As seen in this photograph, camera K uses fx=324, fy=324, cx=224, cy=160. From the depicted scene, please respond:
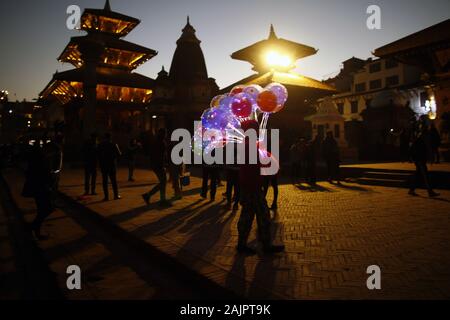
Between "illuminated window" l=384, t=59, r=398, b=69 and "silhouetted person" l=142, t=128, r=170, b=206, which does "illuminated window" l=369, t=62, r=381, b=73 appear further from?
"silhouetted person" l=142, t=128, r=170, b=206

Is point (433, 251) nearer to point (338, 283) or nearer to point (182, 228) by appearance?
point (338, 283)

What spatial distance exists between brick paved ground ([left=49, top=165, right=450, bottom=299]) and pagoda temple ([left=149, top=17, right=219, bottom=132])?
93.3 feet

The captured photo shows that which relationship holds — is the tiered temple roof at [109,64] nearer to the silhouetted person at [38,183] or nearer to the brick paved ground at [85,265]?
the silhouetted person at [38,183]

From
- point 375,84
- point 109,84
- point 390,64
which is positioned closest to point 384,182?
point 109,84

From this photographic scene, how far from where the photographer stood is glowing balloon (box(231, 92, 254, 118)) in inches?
231

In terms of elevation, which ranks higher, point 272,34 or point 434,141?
point 272,34

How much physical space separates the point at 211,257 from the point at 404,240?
10.7 ft

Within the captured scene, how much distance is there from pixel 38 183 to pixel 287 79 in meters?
15.4

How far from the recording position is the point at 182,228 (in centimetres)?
648

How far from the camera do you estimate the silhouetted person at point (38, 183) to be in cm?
611

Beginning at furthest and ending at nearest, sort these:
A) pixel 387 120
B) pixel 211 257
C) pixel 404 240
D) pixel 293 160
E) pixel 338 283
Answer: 1. pixel 387 120
2. pixel 293 160
3. pixel 404 240
4. pixel 211 257
5. pixel 338 283

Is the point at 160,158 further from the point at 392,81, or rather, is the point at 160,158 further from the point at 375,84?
the point at 375,84

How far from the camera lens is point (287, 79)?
1873 cm
